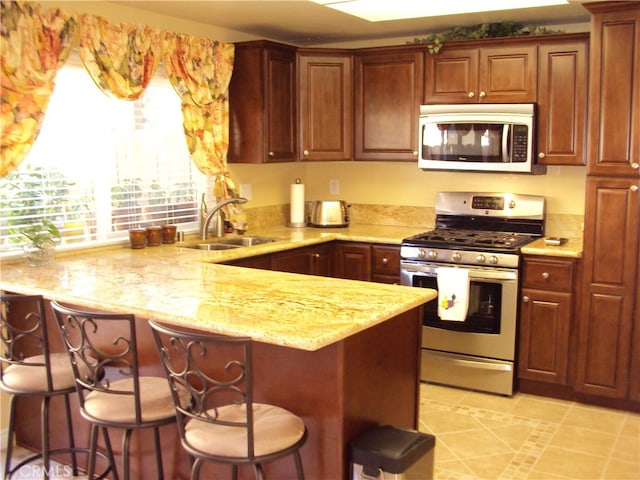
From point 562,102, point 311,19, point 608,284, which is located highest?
point 311,19

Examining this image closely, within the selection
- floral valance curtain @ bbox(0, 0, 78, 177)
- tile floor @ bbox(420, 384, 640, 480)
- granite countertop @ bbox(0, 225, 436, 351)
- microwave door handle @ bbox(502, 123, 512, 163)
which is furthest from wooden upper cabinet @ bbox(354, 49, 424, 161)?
floral valance curtain @ bbox(0, 0, 78, 177)

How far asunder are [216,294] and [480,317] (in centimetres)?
211

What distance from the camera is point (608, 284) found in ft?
13.7

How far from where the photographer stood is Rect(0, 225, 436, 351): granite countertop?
2.50 meters

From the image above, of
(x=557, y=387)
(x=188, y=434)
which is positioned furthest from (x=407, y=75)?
(x=188, y=434)

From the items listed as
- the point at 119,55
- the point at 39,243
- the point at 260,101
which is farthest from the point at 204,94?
the point at 39,243

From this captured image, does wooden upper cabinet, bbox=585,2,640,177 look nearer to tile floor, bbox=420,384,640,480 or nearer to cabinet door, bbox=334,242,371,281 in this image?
tile floor, bbox=420,384,640,480

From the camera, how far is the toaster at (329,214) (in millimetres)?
5414

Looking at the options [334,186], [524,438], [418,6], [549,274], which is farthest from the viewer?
[334,186]

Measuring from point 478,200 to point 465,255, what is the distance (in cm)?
71

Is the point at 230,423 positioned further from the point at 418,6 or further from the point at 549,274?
the point at 549,274

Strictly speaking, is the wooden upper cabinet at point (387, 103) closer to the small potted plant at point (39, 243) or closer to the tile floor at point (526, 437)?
the tile floor at point (526, 437)

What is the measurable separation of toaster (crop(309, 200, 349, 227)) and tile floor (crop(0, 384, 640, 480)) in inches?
58.4

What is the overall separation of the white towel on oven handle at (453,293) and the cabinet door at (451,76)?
3.86 ft
